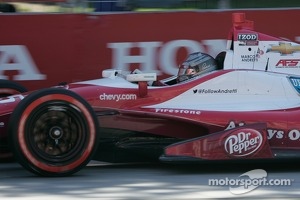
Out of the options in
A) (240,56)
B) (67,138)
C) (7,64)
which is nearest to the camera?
(67,138)

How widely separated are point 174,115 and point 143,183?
86 centimetres

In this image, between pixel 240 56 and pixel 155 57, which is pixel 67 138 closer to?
pixel 240 56

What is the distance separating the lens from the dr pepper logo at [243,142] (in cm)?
665

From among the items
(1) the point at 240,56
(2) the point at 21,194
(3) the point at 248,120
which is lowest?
(2) the point at 21,194

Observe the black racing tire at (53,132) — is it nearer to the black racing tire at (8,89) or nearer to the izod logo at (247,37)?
the black racing tire at (8,89)

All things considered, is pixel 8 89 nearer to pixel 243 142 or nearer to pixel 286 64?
pixel 243 142

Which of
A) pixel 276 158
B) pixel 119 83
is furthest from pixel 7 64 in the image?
pixel 276 158

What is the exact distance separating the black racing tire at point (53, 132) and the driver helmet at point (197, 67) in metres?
1.43

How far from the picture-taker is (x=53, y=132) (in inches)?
256

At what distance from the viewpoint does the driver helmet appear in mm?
7445

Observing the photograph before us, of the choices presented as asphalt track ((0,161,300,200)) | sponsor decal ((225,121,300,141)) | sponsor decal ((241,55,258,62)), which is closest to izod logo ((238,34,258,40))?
sponsor decal ((241,55,258,62))

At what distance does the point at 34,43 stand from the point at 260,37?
3264 mm

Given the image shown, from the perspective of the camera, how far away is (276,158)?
673 cm

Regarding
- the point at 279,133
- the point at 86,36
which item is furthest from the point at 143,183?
the point at 86,36
